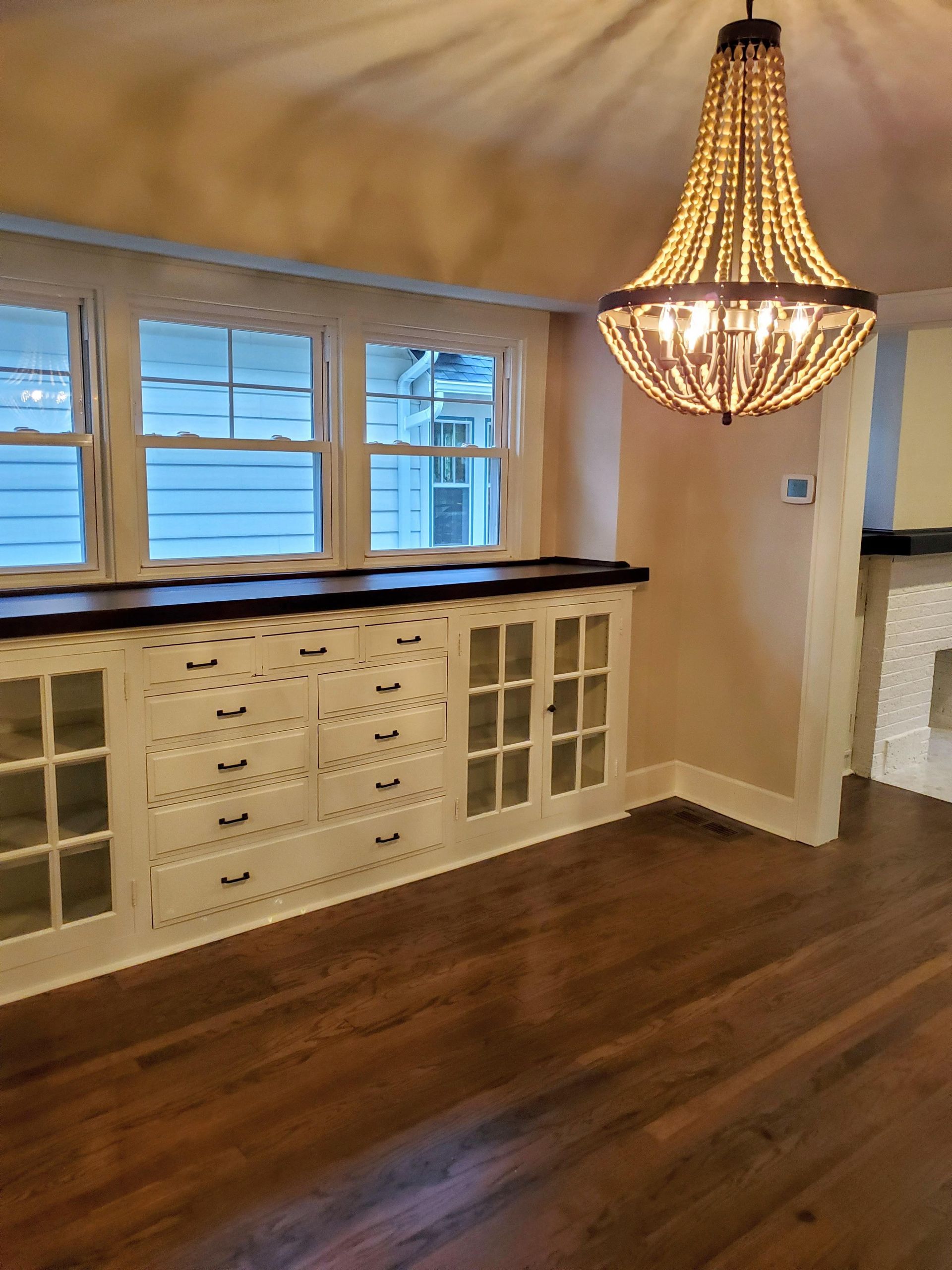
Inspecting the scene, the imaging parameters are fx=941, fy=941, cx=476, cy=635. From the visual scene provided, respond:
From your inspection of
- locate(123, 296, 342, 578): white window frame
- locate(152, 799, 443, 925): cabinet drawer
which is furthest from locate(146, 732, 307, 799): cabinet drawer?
locate(123, 296, 342, 578): white window frame

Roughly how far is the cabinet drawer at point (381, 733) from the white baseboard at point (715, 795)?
1150mm

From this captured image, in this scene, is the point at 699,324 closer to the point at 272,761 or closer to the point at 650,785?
the point at 272,761

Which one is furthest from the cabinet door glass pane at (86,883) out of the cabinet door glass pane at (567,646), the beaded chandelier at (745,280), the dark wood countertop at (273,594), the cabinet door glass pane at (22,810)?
the beaded chandelier at (745,280)

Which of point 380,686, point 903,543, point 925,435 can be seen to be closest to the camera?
point 380,686

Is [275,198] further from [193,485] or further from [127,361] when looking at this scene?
[193,485]

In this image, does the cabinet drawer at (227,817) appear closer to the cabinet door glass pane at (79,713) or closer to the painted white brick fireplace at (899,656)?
the cabinet door glass pane at (79,713)

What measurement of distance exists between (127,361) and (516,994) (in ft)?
7.59

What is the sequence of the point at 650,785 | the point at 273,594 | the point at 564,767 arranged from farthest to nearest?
the point at 650,785, the point at 564,767, the point at 273,594

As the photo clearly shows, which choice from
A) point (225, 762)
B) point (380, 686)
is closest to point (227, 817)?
point (225, 762)

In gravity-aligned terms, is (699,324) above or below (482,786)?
above

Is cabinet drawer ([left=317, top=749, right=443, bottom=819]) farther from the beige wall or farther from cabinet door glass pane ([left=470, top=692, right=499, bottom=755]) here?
the beige wall

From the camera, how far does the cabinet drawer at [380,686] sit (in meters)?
3.11

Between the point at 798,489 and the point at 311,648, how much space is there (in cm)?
200

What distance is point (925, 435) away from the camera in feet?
15.0
